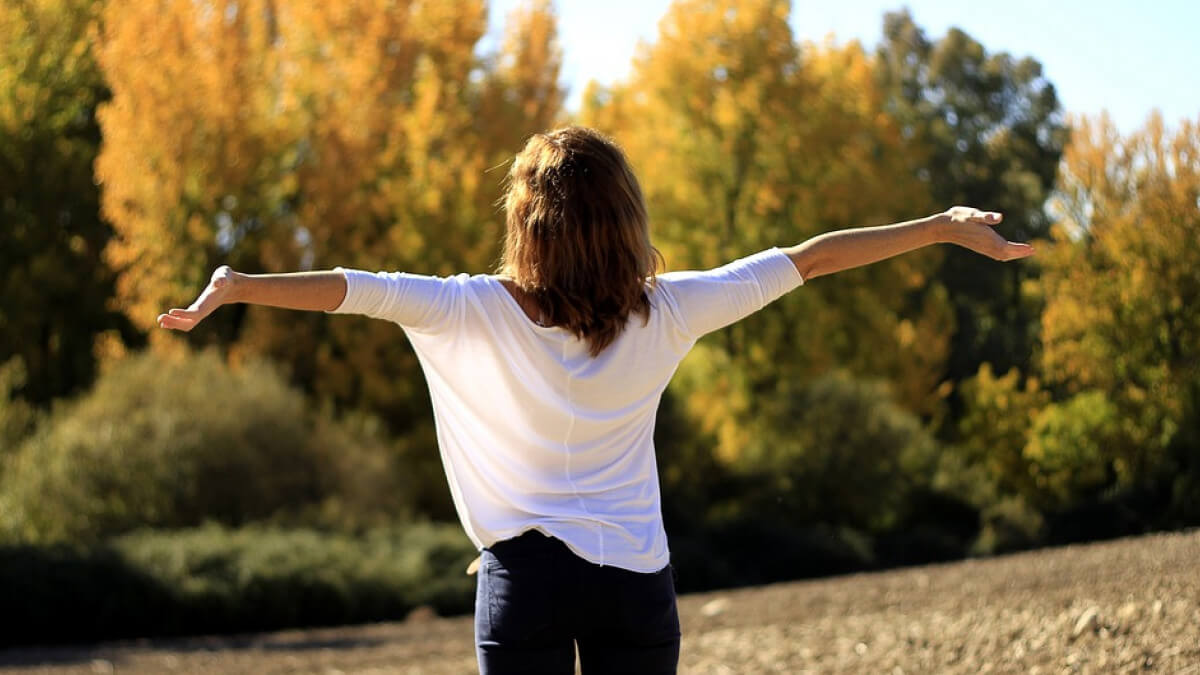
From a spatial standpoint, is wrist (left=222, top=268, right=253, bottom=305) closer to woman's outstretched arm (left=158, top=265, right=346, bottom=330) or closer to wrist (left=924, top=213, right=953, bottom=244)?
woman's outstretched arm (left=158, top=265, right=346, bottom=330)

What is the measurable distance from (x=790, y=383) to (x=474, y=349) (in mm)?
20324

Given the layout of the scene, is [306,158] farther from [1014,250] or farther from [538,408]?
[538,408]

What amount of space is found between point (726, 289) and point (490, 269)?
62.1 feet

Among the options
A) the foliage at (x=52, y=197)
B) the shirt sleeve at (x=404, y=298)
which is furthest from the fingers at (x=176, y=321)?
the foliage at (x=52, y=197)

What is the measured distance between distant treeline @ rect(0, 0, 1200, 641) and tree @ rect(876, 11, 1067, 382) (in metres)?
0.11

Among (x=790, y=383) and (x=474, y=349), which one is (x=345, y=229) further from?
(x=474, y=349)

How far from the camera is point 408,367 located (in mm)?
23234

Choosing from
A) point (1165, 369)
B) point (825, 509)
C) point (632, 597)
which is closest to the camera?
point (632, 597)

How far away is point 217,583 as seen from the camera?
14.3 meters

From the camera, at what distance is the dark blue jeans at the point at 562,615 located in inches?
103

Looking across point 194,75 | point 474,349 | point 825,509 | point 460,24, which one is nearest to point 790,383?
point 825,509

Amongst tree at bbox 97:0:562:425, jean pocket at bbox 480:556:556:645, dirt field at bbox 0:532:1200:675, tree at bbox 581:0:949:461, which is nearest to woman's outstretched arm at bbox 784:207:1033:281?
jean pocket at bbox 480:556:556:645

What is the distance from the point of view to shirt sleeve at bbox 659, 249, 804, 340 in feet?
9.55

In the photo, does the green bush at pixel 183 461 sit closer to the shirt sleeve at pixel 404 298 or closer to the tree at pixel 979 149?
the tree at pixel 979 149
